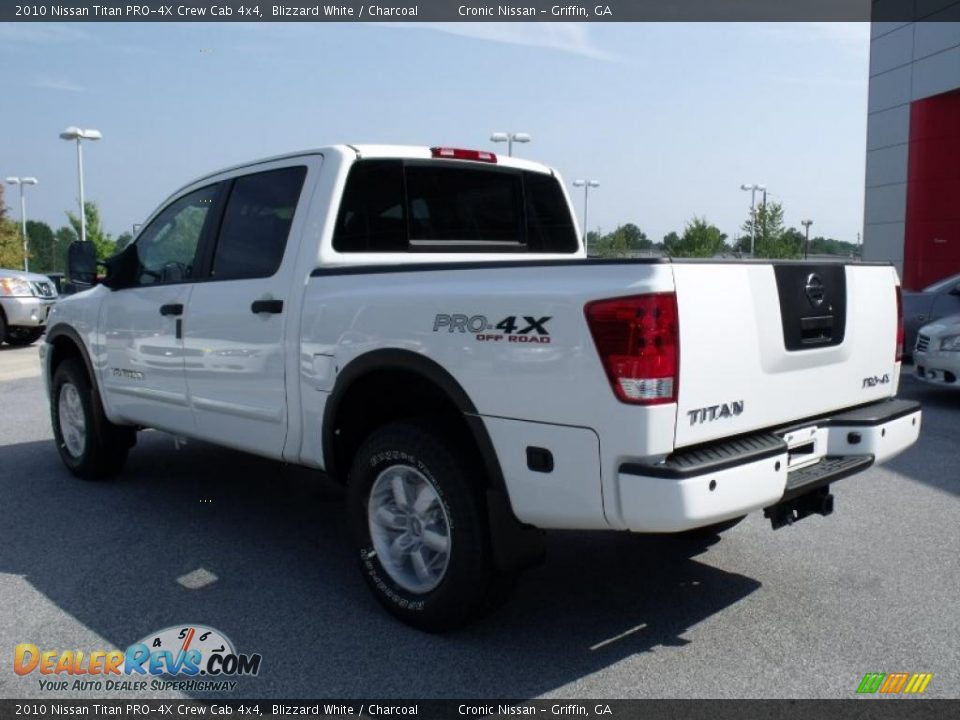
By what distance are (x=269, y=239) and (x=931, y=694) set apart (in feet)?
11.7

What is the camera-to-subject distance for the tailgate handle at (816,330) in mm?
3487

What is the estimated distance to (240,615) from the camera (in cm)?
385

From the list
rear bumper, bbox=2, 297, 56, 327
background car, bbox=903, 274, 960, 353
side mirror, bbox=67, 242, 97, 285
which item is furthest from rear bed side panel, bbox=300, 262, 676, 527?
rear bumper, bbox=2, 297, 56, 327

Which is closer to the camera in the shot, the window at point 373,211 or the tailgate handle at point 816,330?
the tailgate handle at point 816,330

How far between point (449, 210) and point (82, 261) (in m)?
2.57

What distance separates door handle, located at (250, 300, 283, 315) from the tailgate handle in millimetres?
2376

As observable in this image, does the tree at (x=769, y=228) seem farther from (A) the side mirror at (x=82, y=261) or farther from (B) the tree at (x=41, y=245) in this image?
(B) the tree at (x=41, y=245)

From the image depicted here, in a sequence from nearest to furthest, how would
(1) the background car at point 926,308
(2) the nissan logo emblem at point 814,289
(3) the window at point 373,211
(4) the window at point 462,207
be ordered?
(2) the nissan logo emblem at point 814,289 < (3) the window at point 373,211 < (4) the window at point 462,207 < (1) the background car at point 926,308

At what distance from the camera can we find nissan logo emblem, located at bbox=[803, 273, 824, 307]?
11.5ft

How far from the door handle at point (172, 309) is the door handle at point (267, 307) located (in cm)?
80

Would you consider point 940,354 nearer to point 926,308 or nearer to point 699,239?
point 926,308

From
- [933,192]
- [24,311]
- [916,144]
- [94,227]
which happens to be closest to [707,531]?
[24,311]

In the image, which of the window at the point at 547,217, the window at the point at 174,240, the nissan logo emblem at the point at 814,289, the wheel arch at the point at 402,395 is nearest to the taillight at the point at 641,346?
the wheel arch at the point at 402,395

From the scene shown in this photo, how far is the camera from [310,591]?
416 centimetres
